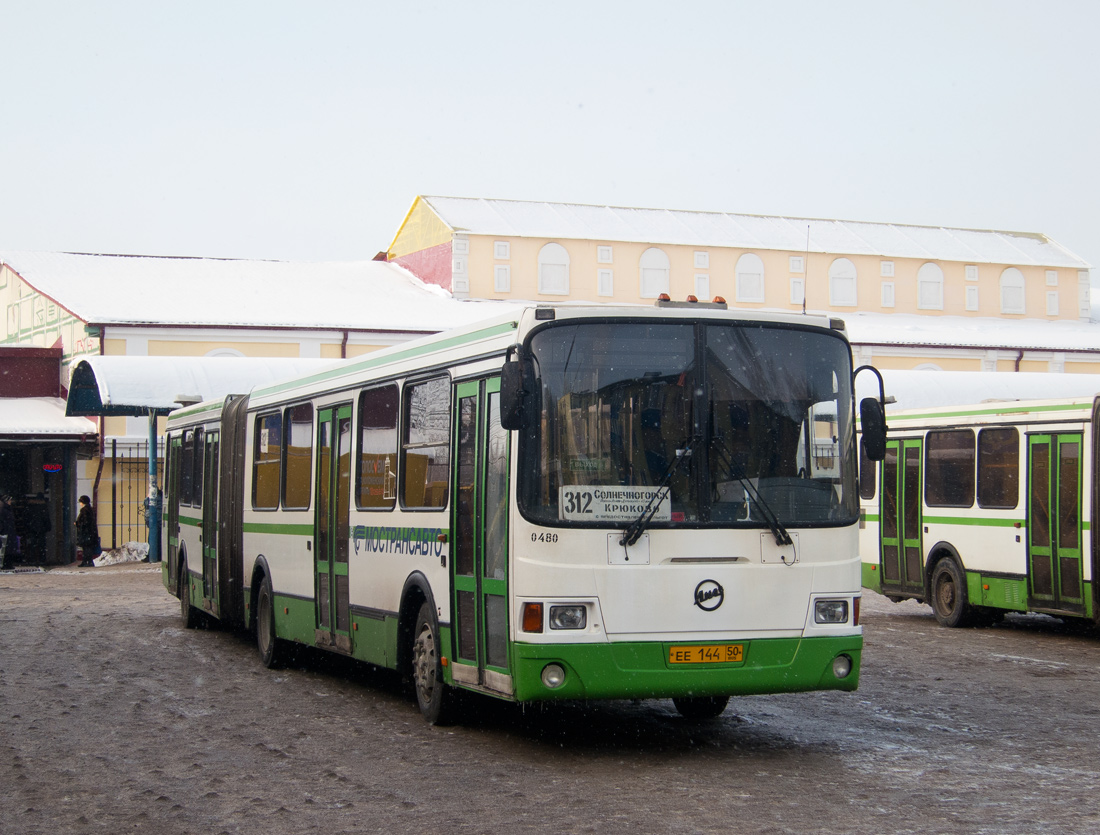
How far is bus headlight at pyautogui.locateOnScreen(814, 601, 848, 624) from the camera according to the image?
357 inches

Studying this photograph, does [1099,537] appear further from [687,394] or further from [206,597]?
[206,597]

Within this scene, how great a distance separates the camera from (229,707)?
1158cm

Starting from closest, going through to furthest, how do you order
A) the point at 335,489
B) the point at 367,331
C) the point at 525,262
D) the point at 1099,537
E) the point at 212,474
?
the point at 335,489
the point at 1099,537
the point at 212,474
the point at 367,331
the point at 525,262

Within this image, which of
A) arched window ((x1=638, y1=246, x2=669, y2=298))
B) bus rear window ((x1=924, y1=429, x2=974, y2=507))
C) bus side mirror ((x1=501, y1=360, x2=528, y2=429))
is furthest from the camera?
arched window ((x1=638, y1=246, x2=669, y2=298))

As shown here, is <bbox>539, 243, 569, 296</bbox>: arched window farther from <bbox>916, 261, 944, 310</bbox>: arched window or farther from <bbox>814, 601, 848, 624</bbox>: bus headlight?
<bbox>814, 601, 848, 624</bbox>: bus headlight

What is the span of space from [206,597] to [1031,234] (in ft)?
183

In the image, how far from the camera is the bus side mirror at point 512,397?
8.52 meters

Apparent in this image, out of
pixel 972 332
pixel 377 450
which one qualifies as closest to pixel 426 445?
pixel 377 450

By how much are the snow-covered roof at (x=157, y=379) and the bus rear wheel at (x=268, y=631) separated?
16.2 meters

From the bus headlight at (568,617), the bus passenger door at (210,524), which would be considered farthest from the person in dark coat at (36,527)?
the bus headlight at (568,617)

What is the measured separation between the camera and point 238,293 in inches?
1886

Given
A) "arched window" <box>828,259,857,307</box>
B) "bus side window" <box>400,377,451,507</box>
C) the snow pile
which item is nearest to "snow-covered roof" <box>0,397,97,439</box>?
the snow pile

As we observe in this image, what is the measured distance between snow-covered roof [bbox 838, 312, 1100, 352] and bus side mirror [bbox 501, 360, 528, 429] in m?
37.8

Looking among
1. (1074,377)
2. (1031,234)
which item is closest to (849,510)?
(1074,377)
